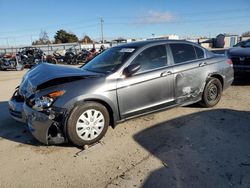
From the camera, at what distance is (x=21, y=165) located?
3.52 meters

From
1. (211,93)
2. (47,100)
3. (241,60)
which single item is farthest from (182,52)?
(241,60)

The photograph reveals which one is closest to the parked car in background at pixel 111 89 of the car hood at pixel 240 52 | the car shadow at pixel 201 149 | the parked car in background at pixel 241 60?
the car shadow at pixel 201 149

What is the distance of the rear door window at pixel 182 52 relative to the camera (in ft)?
16.4

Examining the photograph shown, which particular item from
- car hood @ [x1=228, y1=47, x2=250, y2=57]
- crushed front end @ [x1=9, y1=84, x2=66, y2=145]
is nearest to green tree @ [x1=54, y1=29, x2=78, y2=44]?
car hood @ [x1=228, y1=47, x2=250, y2=57]

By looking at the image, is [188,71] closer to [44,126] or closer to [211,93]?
[211,93]

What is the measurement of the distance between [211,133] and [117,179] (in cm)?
201

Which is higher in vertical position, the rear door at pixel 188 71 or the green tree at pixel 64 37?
the green tree at pixel 64 37

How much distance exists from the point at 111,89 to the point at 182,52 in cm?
195

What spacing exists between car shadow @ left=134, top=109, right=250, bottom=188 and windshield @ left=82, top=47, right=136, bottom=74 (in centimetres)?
129

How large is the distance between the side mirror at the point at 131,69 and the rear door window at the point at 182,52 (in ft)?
3.49

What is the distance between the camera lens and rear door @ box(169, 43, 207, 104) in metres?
4.91

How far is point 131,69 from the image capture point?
13.8ft

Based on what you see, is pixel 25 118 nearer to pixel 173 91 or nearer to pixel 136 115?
pixel 136 115

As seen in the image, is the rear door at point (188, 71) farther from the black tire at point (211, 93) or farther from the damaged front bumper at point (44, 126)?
the damaged front bumper at point (44, 126)
